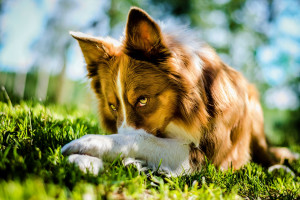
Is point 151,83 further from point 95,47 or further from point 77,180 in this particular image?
point 77,180

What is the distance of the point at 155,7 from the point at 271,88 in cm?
764

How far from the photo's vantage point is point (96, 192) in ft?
5.68

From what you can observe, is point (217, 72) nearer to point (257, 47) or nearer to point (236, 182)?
point (236, 182)

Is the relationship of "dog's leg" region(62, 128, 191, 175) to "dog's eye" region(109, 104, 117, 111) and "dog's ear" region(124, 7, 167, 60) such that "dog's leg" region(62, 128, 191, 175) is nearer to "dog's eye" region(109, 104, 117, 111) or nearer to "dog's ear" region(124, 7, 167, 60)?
"dog's eye" region(109, 104, 117, 111)

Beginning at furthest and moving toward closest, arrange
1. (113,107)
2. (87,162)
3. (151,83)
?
1. (113,107)
2. (151,83)
3. (87,162)

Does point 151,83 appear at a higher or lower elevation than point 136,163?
higher

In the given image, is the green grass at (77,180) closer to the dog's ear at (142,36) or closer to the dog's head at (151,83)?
the dog's head at (151,83)

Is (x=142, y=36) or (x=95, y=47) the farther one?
(x=95, y=47)

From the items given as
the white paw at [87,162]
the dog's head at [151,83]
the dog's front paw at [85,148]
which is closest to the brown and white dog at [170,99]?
the dog's head at [151,83]

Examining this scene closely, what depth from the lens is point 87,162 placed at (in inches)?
85.7

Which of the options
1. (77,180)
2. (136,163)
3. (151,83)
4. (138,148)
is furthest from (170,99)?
(77,180)

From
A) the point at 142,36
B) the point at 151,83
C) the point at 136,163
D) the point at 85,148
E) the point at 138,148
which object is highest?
the point at 142,36

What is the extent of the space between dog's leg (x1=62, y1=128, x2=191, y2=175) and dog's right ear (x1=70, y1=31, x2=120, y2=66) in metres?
1.17

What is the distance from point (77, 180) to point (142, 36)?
1.68m
